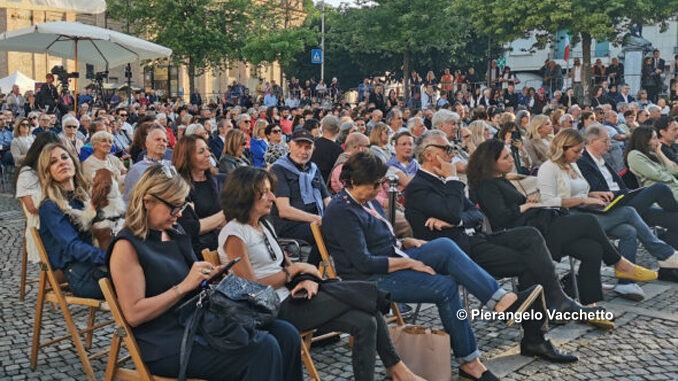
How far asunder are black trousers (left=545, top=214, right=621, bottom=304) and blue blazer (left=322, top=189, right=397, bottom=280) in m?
1.91

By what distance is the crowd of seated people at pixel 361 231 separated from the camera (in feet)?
11.9

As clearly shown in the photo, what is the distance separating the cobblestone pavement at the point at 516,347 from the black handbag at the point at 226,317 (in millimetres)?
1379

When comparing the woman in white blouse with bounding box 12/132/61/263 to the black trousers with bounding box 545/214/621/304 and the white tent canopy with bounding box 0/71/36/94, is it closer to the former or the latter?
the black trousers with bounding box 545/214/621/304

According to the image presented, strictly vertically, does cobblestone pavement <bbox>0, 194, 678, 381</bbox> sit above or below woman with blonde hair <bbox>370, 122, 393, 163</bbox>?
below

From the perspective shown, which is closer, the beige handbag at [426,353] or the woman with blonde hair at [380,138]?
the beige handbag at [426,353]

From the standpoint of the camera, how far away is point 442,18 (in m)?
32.9

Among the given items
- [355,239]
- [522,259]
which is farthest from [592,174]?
[355,239]

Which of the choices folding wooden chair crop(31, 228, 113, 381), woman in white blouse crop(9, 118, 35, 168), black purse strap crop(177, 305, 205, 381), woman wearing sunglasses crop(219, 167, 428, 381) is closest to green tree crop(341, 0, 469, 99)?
woman in white blouse crop(9, 118, 35, 168)

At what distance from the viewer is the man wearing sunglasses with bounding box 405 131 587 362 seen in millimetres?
5477

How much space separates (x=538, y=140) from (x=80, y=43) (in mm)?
8447

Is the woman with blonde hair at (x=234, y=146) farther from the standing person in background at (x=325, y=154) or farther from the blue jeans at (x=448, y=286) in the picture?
the blue jeans at (x=448, y=286)

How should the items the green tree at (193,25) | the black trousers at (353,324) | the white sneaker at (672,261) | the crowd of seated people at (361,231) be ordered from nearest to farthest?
1. the crowd of seated people at (361,231)
2. the black trousers at (353,324)
3. the white sneaker at (672,261)
4. the green tree at (193,25)

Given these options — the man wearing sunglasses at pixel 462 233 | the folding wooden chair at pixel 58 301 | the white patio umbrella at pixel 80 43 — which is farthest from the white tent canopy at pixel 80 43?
the man wearing sunglasses at pixel 462 233

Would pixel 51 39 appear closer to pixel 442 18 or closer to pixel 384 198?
pixel 384 198
